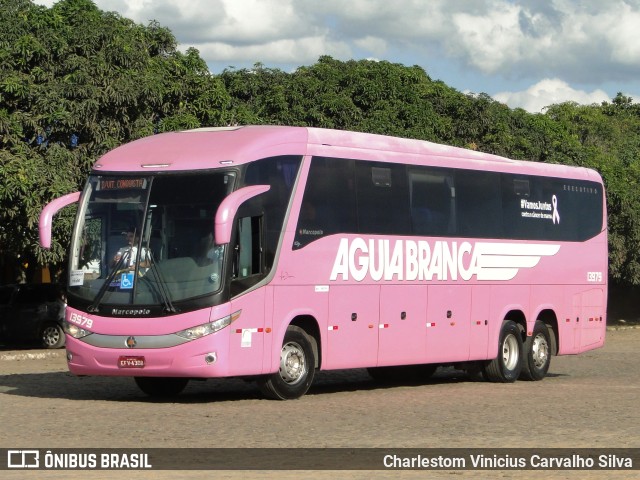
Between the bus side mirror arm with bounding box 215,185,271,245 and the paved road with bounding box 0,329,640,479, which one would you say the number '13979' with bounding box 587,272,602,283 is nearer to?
the paved road with bounding box 0,329,640,479

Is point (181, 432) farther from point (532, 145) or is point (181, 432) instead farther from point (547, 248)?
point (532, 145)

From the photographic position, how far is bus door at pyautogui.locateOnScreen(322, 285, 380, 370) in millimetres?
19188

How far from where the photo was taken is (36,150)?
29.7 meters

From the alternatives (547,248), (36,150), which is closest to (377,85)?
(36,150)

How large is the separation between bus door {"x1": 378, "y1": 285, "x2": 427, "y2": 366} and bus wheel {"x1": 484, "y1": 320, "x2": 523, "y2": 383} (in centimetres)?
239

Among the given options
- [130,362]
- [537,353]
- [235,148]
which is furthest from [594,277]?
[130,362]

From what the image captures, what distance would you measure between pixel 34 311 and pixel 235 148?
1783 cm

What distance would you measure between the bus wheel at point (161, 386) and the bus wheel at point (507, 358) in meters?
6.11

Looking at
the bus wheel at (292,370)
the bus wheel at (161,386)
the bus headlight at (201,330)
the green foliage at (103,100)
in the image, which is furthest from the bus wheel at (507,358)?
the green foliage at (103,100)

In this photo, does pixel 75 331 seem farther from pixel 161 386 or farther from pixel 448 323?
pixel 448 323

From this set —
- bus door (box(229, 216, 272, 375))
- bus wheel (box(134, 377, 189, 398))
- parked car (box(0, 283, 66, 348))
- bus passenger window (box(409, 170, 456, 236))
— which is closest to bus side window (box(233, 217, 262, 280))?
bus door (box(229, 216, 272, 375))

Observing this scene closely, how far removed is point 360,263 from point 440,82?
34149mm

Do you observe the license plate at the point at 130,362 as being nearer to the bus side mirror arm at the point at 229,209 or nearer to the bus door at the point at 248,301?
the bus door at the point at 248,301

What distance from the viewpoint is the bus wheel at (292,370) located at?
717 inches
